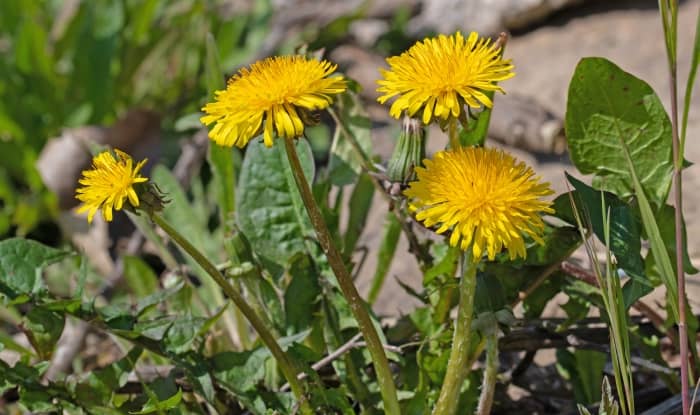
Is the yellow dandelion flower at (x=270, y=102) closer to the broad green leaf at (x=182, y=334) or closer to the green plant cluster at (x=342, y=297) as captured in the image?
the green plant cluster at (x=342, y=297)

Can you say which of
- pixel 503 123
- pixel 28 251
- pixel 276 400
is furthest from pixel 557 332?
pixel 503 123

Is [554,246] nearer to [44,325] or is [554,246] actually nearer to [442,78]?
[442,78]

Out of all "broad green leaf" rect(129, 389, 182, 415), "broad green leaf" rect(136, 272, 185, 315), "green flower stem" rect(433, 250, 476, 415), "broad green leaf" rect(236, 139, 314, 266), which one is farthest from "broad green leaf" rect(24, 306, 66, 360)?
"green flower stem" rect(433, 250, 476, 415)

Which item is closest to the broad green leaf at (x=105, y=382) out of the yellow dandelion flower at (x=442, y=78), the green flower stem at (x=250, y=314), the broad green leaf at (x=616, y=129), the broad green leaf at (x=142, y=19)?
the green flower stem at (x=250, y=314)

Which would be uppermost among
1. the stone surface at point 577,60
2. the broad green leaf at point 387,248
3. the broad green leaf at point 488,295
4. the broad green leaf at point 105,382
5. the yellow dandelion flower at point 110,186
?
the stone surface at point 577,60

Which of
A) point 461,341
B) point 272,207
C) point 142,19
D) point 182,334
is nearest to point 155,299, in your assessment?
point 182,334
